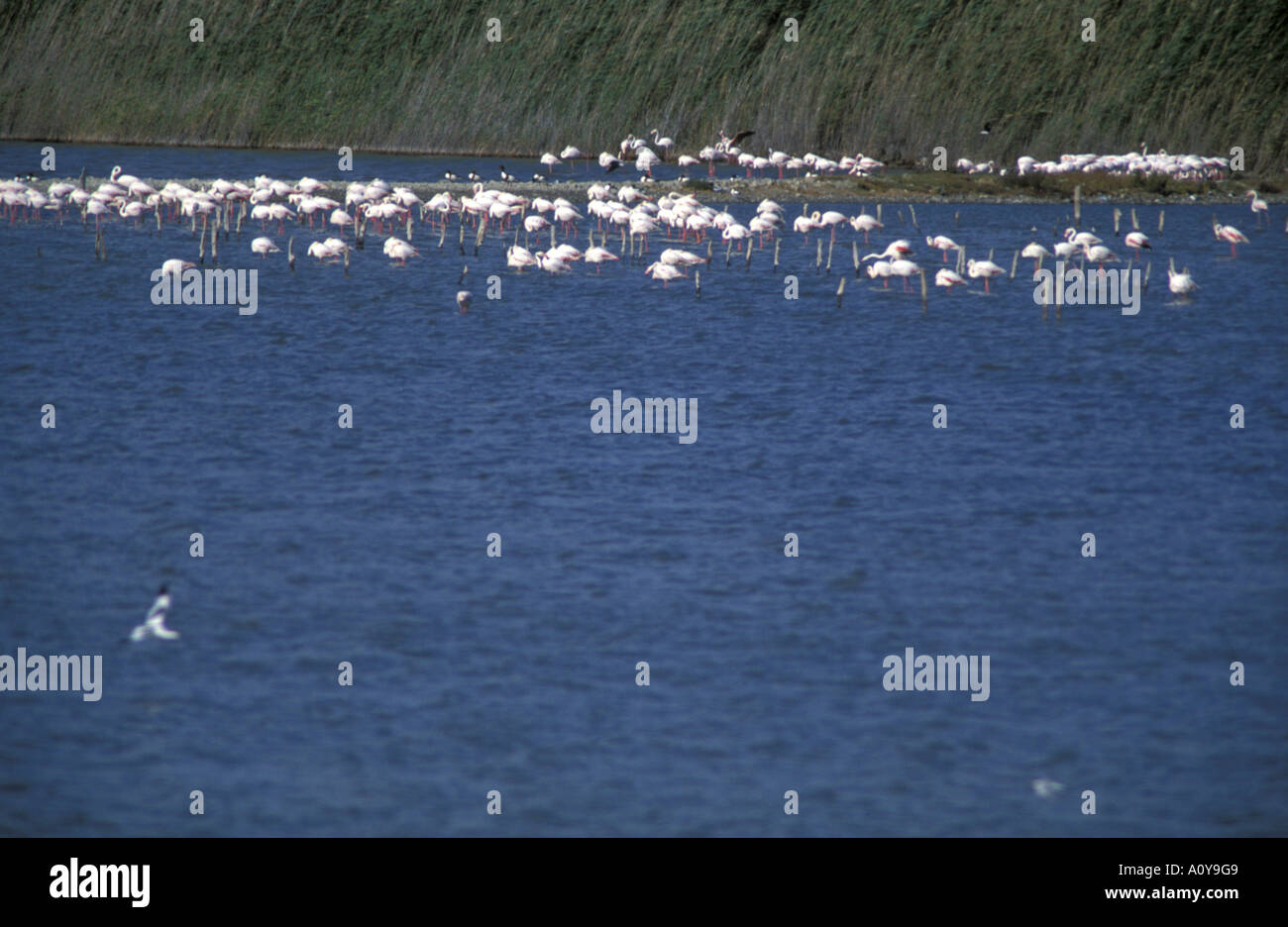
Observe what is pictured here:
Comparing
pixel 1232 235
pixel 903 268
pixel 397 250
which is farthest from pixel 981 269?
pixel 397 250

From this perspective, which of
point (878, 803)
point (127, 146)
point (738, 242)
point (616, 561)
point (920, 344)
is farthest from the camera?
point (127, 146)

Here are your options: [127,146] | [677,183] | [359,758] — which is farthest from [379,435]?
[127,146]

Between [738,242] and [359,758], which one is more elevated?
[738,242]

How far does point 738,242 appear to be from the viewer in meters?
25.1

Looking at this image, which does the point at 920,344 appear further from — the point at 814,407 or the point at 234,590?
the point at 234,590

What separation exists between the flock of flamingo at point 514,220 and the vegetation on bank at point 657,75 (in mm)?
5256

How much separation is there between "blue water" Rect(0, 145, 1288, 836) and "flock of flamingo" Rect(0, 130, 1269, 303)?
375cm


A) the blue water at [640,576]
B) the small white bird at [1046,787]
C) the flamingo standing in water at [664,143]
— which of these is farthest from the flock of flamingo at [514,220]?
the small white bird at [1046,787]

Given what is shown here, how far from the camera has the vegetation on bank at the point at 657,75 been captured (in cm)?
3369

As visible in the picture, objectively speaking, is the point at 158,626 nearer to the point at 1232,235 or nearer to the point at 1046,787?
the point at 1046,787

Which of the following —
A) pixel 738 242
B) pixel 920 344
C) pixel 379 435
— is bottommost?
pixel 379 435

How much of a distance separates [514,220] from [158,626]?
20406 mm

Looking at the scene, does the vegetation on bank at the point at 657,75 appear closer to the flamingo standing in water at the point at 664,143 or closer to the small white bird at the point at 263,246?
the flamingo standing in water at the point at 664,143

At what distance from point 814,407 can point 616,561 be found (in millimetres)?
4984
